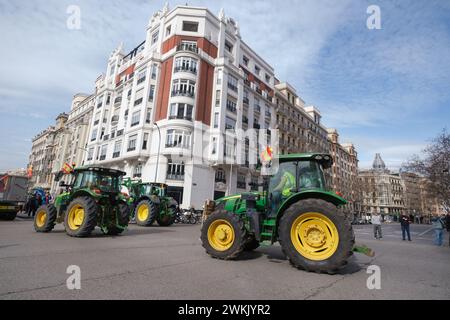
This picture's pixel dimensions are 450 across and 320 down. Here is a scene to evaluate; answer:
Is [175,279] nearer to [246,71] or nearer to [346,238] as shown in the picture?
[346,238]

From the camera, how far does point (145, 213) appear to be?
48.5ft

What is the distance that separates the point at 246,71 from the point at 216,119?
1108 cm

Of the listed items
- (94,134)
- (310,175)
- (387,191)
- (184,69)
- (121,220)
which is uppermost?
(184,69)

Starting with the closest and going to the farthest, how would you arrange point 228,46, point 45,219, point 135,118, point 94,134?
point 45,219 < point 135,118 < point 228,46 < point 94,134

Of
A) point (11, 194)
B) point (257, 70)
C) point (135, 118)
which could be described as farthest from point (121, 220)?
point (257, 70)

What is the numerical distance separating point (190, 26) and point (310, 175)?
3179 centimetres

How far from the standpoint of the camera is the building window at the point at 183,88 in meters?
28.8

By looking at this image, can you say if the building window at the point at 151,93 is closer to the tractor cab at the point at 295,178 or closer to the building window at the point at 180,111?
the building window at the point at 180,111

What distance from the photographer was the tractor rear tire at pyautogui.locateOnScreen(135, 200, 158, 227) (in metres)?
14.2

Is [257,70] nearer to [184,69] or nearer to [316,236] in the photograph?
[184,69]

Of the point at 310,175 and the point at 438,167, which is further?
the point at 438,167

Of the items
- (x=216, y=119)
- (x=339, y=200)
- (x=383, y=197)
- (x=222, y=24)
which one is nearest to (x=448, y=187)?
(x=216, y=119)

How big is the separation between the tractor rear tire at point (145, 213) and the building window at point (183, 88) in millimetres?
17169

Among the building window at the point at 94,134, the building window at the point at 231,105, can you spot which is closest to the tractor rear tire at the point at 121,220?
the building window at the point at 231,105
